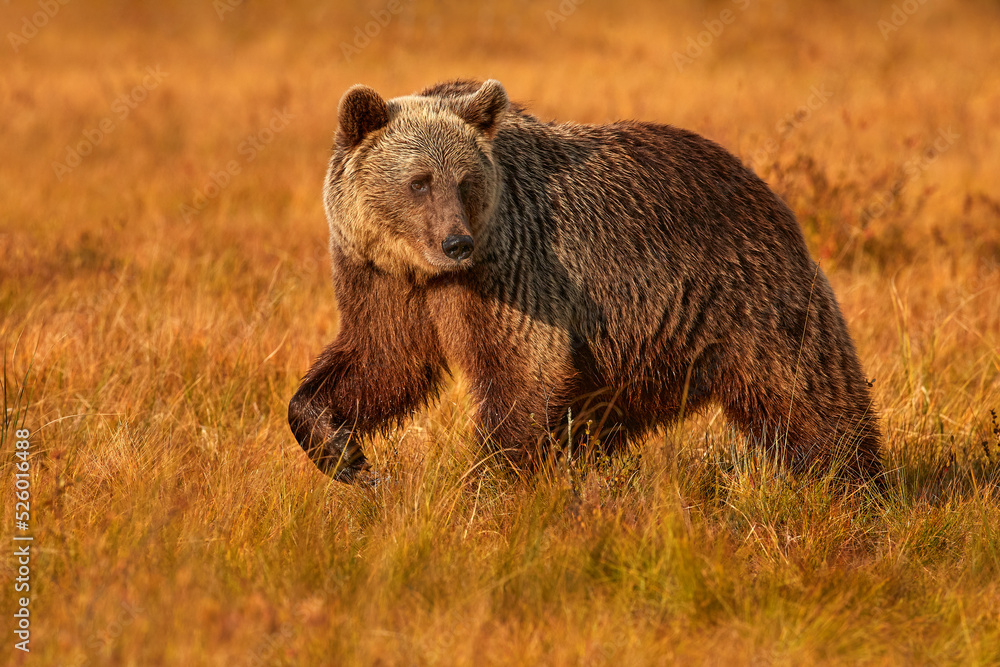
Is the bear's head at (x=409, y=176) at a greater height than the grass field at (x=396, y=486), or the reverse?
the bear's head at (x=409, y=176)

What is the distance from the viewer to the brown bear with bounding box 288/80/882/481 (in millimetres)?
4262

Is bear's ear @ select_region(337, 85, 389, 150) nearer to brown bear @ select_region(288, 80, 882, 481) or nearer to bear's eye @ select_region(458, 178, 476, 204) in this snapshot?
brown bear @ select_region(288, 80, 882, 481)

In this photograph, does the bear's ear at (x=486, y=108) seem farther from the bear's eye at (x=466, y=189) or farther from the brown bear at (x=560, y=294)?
the bear's eye at (x=466, y=189)

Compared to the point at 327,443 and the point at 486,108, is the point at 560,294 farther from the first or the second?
the point at 327,443

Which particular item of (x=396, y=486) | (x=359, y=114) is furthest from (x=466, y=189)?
(x=396, y=486)

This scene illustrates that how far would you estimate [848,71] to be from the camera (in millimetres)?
18312

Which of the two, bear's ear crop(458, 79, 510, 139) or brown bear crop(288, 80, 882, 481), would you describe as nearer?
brown bear crop(288, 80, 882, 481)

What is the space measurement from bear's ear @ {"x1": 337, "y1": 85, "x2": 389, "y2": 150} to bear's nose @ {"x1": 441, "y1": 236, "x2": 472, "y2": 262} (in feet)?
2.30

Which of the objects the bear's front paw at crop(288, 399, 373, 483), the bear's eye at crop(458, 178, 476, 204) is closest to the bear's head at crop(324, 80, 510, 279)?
the bear's eye at crop(458, 178, 476, 204)

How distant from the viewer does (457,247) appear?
13.1 ft

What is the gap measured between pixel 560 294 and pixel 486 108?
2.87 feet

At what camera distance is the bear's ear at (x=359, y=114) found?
422 centimetres

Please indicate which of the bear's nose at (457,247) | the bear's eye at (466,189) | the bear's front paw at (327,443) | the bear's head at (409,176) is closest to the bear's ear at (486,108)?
the bear's head at (409,176)

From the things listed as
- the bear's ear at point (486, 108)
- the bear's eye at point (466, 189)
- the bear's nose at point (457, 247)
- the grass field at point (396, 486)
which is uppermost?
the bear's ear at point (486, 108)
